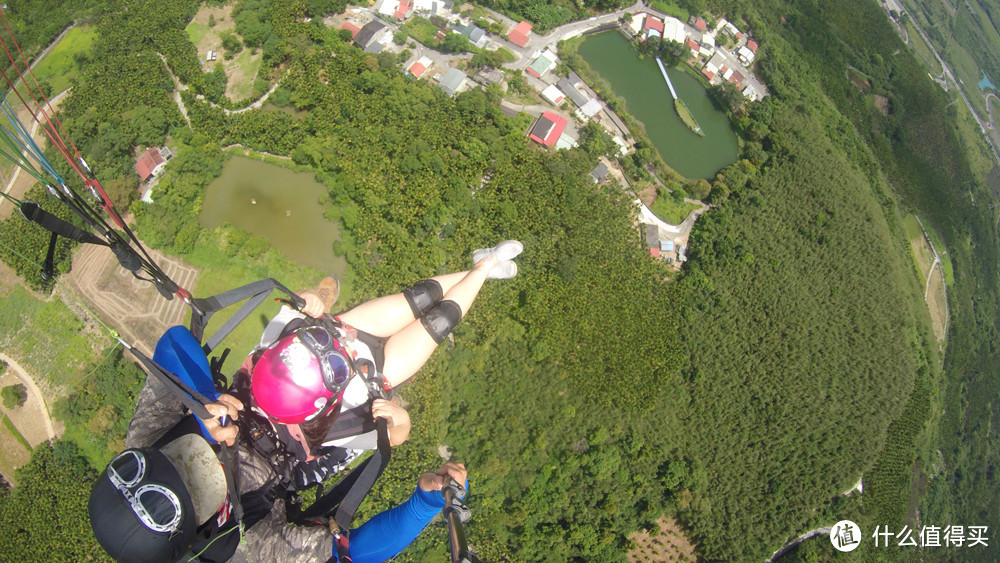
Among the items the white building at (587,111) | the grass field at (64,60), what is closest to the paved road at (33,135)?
the grass field at (64,60)

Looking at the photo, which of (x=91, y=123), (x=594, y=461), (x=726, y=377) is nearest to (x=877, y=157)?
(x=726, y=377)

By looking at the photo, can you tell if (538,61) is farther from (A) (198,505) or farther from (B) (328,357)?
(A) (198,505)

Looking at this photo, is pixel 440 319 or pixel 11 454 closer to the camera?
pixel 440 319

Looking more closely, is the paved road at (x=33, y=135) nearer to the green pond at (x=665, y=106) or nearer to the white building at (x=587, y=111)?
the white building at (x=587, y=111)

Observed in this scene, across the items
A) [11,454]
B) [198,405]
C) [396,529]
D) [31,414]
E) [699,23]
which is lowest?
[11,454]

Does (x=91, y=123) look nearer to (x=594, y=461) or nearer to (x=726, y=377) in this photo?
(x=594, y=461)

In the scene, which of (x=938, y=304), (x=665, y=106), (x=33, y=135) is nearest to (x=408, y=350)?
(x=665, y=106)
